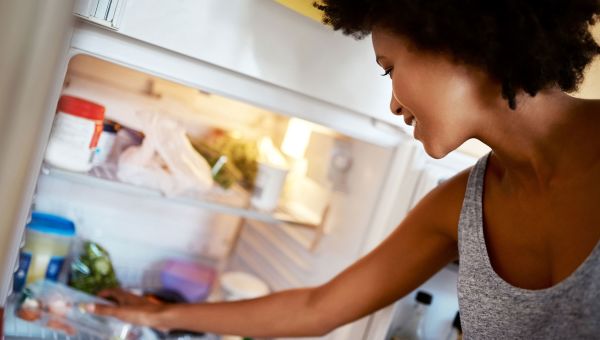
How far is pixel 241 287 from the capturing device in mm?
1566

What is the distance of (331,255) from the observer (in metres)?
1.45

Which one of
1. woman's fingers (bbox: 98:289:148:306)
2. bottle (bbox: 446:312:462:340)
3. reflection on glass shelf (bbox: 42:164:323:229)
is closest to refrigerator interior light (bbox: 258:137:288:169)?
reflection on glass shelf (bbox: 42:164:323:229)

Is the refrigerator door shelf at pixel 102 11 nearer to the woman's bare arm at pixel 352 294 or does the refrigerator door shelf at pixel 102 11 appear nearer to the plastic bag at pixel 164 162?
the plastic bag at pixel 164 162

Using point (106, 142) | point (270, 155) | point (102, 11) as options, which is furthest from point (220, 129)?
point (102, 11)

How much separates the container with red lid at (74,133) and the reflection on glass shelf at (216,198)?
0.08 feet

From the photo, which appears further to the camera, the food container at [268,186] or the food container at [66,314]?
the food container at [268,186]

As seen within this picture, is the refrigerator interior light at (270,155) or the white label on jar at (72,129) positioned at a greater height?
the refrigerator interior light at (270,155)

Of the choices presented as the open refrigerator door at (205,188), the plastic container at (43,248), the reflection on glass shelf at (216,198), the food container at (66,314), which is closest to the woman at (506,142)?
the open refrigerator door at (205,188)

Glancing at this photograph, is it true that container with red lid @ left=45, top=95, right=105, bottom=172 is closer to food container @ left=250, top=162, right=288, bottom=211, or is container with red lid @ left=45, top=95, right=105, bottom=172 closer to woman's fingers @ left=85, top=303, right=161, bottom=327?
woman's fingers @ left=85, top=303, right=161, bottom=327

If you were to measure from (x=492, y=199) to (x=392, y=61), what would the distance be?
342mm

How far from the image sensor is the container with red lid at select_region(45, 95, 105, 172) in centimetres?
108

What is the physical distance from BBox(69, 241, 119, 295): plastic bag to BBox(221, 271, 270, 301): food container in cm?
31

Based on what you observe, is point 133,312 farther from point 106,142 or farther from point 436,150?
point 436,150

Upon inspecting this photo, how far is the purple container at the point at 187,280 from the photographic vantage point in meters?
1.56
